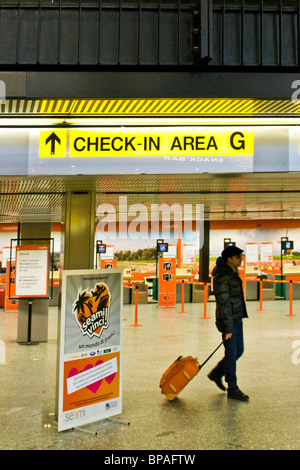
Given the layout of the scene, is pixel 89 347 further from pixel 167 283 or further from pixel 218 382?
pixel 167 283

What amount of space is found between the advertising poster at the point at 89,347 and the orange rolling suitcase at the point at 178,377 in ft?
2.02

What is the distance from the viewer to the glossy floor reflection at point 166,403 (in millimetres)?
3547

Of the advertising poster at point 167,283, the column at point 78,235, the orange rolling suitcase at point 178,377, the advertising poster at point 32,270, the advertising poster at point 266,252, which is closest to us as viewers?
the column at point 78,235

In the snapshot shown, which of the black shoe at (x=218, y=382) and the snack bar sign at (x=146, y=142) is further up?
the snack bar sign at (x=146, y=142)

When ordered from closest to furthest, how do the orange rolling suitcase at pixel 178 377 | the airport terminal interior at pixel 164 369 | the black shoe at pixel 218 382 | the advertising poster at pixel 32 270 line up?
the airport terminal interior at pixel 164 369 < the orange rolling suitcase at pixel 178 377 < the black shoe at pixel 218 382 < the advertising poster at pixel 32 270

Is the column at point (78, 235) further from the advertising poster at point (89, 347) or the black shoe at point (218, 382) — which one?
the black shoe at point (218, 382)

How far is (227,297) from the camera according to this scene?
4.68m

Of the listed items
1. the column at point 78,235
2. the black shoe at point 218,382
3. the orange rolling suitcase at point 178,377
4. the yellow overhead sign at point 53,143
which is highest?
the yellow overhead sign at point 53,143

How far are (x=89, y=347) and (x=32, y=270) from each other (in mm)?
3815

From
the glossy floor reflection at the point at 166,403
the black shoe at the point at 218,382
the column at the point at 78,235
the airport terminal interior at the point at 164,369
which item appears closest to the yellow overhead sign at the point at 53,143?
the airport terminal interior at the point at 164,369

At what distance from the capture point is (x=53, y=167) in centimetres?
358

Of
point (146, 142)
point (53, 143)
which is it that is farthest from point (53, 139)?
point (146, 142)
